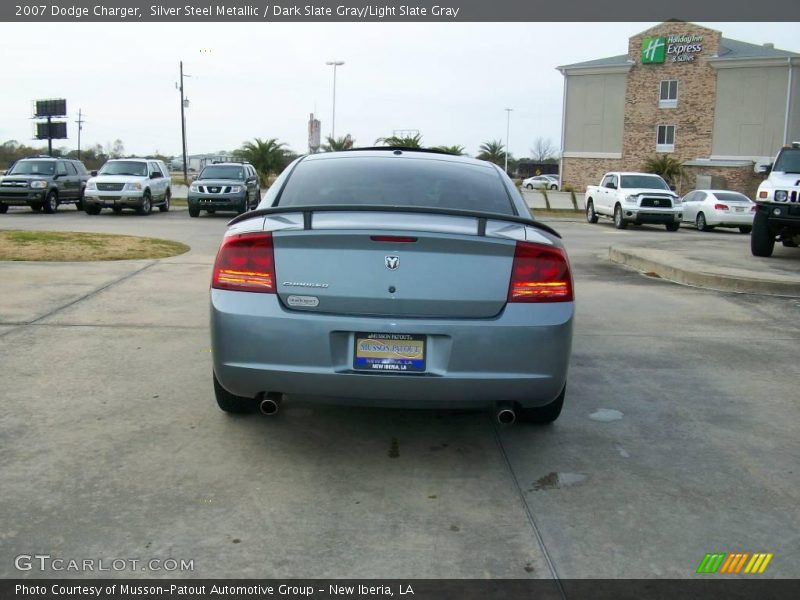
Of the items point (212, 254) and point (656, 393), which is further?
point (212, 254)

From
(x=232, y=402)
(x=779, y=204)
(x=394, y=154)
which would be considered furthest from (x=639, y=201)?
(x=232, y=402)

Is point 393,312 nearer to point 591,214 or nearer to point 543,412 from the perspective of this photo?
point 543,412

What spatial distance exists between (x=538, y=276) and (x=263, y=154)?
1824 inches

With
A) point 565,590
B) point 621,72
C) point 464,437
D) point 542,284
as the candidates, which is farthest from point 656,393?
point 621,72

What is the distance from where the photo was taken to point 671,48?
52156 millimetres

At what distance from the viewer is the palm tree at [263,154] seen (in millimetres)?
48500

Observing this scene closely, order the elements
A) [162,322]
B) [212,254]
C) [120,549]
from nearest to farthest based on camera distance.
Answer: [120,549]
[162,322]
[212,254]

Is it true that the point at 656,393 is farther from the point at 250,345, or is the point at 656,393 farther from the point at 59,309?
the point at 59,309

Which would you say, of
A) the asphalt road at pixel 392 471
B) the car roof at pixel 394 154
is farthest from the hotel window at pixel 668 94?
the car roof at pixel 394 154

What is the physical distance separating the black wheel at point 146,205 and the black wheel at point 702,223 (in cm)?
1781

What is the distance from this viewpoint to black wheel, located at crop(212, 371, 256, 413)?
478 centimetres

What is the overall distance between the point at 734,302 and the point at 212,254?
27.3ft

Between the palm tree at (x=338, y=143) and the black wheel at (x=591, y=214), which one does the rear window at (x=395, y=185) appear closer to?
the black wheel at (x=591, y=214)

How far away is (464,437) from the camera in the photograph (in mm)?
4746
